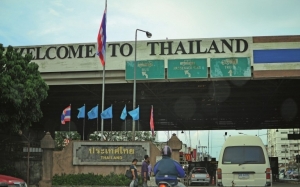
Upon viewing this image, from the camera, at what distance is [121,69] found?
30.8 meters

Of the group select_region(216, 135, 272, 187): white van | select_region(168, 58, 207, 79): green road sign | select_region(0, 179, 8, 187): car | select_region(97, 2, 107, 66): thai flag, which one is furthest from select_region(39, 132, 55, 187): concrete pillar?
select_region(216, 135, 272, 187): white van

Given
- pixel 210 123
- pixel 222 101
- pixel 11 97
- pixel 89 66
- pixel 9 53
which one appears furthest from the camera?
pixel 210 123

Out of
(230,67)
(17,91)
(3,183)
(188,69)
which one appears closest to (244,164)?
(3,183)

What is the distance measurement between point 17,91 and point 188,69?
12774mm

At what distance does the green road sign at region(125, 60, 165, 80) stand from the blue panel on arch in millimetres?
6855

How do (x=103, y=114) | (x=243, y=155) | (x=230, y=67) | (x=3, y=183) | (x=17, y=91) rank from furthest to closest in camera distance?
(x=230, y=67) → (x=103, y=114) → (x=17, y=91) → (x=243, y=155) → (x=3, y=183)

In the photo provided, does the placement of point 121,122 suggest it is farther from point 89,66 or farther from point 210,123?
point 89,66

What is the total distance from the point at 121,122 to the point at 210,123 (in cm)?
1285

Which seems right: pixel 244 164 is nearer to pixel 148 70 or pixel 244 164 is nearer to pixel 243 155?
pixel 243 155

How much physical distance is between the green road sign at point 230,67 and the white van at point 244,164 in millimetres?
14499

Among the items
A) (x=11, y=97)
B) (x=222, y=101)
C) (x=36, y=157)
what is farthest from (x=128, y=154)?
(x=222, y=101)

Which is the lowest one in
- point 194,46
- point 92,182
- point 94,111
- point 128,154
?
point 92,182

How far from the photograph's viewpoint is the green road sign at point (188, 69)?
29281 millimetres

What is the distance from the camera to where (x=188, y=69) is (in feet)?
96.5
